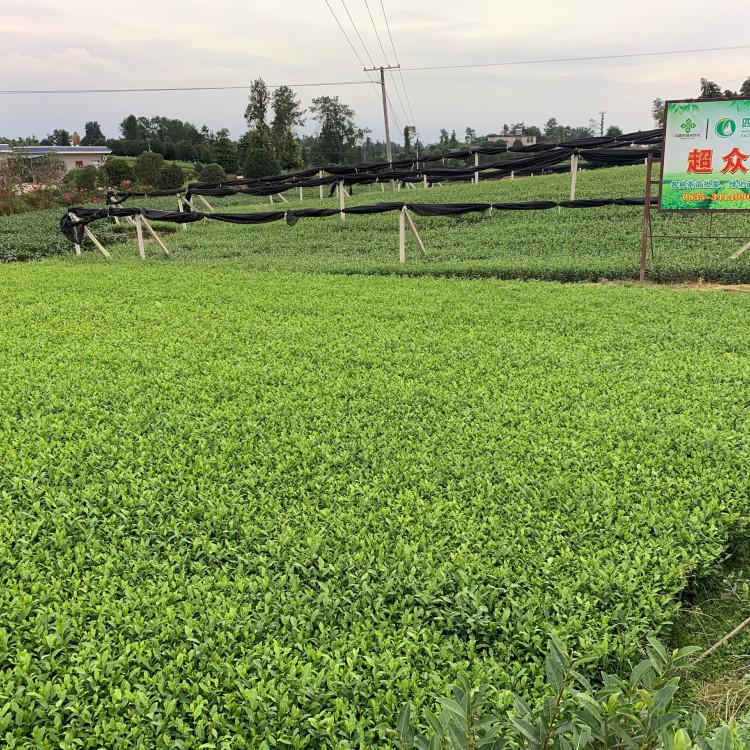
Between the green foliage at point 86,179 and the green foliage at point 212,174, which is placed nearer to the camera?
the green foliage at point 86,179

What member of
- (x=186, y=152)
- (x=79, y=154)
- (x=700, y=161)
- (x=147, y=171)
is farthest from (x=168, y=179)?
(x=700, y=161)

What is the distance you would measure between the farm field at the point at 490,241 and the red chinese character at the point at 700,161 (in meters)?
1.68

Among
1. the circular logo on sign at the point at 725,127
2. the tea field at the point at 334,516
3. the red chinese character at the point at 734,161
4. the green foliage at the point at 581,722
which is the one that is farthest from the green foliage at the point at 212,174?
the green foliage at the point at 581,722

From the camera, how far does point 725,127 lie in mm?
8430

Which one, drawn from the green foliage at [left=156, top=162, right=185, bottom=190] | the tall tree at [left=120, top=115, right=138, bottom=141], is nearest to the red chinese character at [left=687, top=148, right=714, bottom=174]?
the green foliage at [left=156, top=162, right=185, bottom=190]

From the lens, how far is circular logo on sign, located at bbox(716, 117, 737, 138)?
8.40 m

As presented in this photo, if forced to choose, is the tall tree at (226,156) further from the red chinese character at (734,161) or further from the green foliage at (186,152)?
the red chinese character at (734,161)

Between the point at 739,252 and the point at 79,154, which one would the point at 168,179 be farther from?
the point at 739,252

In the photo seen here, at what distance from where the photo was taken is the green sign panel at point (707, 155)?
8391 mm

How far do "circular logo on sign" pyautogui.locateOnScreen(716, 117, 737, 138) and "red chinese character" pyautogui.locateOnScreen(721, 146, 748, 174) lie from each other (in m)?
0.23

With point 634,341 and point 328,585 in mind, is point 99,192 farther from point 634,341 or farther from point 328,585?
point 328,585

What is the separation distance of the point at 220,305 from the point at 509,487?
5.60 meters

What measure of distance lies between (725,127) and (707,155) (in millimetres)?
400

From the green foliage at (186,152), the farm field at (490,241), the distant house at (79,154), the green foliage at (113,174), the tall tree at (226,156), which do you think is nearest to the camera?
the farm field at (490,241)
